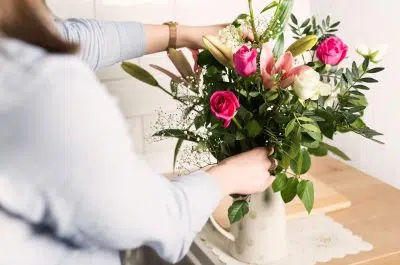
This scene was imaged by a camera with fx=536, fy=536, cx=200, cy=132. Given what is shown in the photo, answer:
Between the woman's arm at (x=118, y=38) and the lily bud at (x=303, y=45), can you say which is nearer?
the lily bud at (x=303, y=45)

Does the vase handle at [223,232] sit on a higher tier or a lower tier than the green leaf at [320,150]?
lower

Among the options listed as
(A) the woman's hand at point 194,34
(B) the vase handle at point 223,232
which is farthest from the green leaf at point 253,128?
(A) the woman's hand at point 194,34

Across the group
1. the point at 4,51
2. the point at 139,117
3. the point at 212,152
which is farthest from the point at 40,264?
the point at 139,117

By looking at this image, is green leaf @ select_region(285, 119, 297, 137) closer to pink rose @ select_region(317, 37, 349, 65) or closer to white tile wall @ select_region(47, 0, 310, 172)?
pink rose @ select_region(317, 37, 349, 65)

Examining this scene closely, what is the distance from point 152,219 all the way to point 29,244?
136mm

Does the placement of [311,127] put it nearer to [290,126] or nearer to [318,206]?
[290,126]

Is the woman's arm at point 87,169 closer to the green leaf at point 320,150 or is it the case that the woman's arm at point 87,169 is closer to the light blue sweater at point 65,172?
the light blue sweater at point 65,172

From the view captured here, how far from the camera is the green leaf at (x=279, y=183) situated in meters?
0.84

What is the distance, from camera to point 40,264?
0.60 meters

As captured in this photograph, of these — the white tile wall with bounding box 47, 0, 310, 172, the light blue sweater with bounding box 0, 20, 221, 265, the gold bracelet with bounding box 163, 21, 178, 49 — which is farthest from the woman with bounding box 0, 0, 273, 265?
the white tile wall with bounding box 47, 0, 310, 172

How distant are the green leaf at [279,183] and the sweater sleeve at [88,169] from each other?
0.91ft

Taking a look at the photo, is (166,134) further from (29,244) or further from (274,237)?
(29,244)

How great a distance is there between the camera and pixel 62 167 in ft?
1.69

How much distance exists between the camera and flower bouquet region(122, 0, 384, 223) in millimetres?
787
